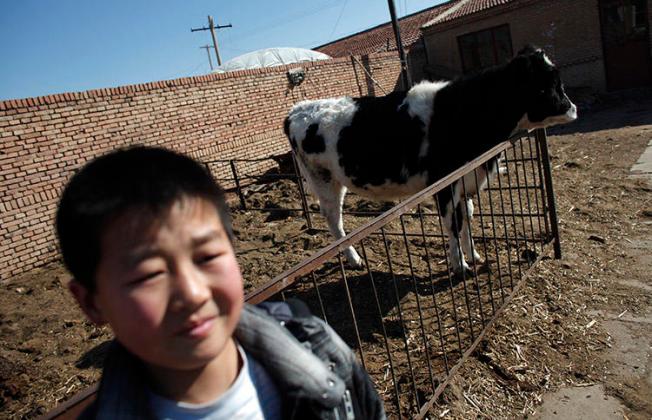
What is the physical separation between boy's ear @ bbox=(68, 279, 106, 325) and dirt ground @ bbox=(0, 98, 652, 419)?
91.9 inches

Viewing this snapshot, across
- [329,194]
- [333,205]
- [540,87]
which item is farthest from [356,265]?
[540,87]

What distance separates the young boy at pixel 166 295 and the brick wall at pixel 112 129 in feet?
23.2

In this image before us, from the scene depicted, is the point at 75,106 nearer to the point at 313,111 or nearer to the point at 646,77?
the point at 313,111

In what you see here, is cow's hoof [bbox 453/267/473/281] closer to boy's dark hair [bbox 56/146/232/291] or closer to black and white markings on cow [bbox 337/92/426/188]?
black and white markings on cow [bbox 337/92/426/188]

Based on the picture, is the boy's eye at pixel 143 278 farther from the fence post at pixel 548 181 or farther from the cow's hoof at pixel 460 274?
the fence post at pixel 548 181

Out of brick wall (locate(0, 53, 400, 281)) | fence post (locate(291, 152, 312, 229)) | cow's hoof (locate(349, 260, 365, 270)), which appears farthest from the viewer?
brick wall (locate(0, 53, 400, 281))

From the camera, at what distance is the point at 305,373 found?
103 cm

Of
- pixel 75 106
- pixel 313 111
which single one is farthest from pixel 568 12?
pixel 75 106

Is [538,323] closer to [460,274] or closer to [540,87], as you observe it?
[460,274]

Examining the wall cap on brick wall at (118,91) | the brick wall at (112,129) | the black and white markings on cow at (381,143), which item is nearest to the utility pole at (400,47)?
the brick wall at (112,129)

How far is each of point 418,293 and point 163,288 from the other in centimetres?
343

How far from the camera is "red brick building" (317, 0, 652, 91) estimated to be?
1447cm

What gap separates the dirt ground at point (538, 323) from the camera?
9.13 feet

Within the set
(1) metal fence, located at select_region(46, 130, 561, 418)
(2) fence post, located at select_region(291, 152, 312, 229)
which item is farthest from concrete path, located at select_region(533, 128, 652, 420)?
(2) fence post, located at select_region(291, 152, 312, 229)
